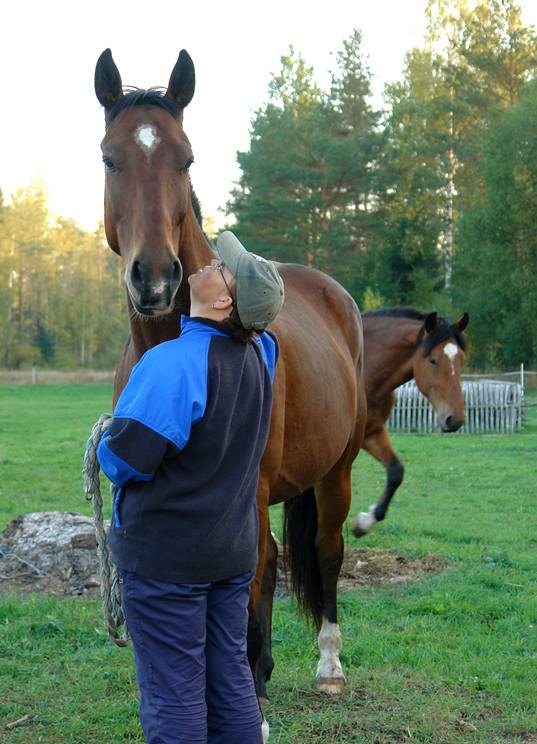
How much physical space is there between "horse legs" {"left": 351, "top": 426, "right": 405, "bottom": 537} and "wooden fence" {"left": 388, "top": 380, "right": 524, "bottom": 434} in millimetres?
10806

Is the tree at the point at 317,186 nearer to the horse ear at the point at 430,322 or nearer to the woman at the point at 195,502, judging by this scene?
the horse ear at the point at 430,322

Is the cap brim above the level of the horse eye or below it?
below

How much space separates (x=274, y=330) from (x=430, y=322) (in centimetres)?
573

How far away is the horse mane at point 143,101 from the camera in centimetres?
320

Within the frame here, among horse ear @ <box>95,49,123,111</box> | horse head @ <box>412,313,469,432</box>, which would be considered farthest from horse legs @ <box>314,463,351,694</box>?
horse head @ <box>412,313,469,432</box>

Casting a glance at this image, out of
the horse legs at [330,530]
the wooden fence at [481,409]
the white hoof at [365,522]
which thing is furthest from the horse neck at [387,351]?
the wooden fence at [481,409]

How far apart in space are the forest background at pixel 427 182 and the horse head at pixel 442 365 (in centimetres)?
2128

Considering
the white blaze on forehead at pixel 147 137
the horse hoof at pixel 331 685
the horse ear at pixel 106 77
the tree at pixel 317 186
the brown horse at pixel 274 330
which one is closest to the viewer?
the brown horse at pixel 274 330

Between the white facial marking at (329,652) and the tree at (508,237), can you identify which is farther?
the tree at (508,237)

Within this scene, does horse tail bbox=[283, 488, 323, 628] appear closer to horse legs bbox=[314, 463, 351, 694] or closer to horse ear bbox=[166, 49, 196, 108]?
horse legs bbox=[314, 463, 351, 694]

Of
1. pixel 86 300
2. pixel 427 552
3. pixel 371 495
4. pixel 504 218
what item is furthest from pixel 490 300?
pixel 86 300

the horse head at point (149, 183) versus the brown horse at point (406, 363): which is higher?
the horse head at point (149, 183)

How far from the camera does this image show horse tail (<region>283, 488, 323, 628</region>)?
16.3 feet

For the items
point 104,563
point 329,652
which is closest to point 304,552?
point 329,652
